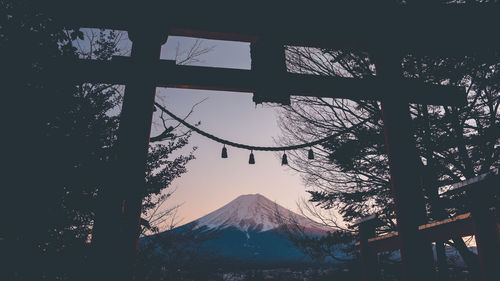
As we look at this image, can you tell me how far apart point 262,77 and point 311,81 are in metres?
0.60

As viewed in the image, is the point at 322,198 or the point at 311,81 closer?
the point at 311,81

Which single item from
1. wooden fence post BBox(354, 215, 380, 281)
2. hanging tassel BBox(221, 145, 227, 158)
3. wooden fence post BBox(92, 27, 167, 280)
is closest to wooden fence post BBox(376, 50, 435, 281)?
wooden fence post BBox(354, 215, 380, 281)

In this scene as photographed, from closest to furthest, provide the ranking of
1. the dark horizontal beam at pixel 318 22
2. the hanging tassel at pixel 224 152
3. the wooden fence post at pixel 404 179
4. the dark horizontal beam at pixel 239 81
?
1. the wooden fence post at pixel 404 179
2. the dark horizontal beam at pixel 239 81
3. the dark horizontal beam at pixel 318 22
4. the hanging tassel at pixel 224 152

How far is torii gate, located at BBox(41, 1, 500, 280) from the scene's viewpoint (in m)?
2.89

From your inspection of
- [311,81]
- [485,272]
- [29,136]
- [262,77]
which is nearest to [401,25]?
[311,81]

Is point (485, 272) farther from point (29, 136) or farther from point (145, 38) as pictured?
point (29, 136)

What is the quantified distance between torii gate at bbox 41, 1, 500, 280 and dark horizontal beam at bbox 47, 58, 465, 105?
0.01 meters

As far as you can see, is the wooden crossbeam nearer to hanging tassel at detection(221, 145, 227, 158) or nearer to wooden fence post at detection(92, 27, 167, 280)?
hanging tassel at detection(221, 145, 227, 158)

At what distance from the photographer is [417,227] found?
307cm

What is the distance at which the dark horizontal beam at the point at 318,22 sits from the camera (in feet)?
11.5

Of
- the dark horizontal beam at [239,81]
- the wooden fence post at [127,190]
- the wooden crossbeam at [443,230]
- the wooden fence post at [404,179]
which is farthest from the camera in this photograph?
the dark horizontal beam at [239,81]

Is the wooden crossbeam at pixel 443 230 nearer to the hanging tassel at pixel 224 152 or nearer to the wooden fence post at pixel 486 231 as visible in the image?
the wooden fence post at pixel 486 231

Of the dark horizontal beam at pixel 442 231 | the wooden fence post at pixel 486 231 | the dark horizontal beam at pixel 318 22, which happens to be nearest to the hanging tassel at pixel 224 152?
the dark horizontal beam at pixel 318 22

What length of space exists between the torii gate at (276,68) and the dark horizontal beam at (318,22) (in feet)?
0.04
